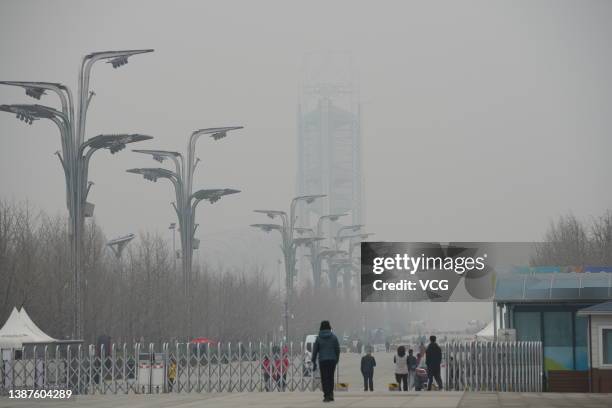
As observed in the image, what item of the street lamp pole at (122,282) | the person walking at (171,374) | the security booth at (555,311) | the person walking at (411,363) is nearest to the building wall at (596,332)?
the person walking at (411,363)

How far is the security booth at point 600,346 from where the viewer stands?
44156 mm

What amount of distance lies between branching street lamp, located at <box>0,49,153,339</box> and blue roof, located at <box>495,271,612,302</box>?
17.1 m

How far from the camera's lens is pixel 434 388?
43.4 meters

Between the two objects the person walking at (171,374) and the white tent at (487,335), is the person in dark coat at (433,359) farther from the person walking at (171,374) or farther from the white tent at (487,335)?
the white tent at (487,335)

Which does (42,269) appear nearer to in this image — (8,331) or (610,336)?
(8,331)

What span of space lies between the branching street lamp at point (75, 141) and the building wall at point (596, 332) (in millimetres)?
16283

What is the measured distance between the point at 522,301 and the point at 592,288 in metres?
2.70

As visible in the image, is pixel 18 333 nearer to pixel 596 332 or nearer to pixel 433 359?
pixel 433 359

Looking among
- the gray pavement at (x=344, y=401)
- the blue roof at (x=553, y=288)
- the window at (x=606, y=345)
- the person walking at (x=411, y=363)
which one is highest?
the blue roof at (x=553, y=288)

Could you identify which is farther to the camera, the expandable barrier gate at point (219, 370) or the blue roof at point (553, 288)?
the blue roof at point (553, 288)

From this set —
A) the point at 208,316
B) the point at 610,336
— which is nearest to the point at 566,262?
the point at 208,316

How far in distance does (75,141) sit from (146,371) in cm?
748

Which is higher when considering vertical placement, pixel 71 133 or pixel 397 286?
pixel 71 133

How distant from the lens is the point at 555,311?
5247cm
